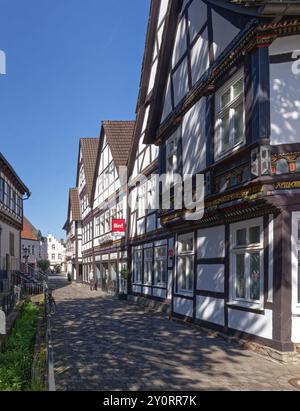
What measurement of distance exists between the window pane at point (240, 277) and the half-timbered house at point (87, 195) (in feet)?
91.4

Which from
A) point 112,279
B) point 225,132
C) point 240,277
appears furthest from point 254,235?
point 112,279

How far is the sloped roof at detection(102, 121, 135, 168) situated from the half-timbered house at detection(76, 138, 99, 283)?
8497 millimetres

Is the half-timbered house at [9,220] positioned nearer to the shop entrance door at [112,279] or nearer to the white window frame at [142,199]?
the shop entrance door at [112,279]

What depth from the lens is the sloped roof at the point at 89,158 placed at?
3878 cm

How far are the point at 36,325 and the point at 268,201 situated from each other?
929 centimetres

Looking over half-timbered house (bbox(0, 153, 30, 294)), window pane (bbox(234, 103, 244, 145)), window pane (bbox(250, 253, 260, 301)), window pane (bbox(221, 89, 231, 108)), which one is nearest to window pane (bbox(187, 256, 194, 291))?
window pane (bbox(250, 253, 260, 301))

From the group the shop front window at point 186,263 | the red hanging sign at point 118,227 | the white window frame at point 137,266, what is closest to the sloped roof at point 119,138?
the red hanging sign at point 118,227

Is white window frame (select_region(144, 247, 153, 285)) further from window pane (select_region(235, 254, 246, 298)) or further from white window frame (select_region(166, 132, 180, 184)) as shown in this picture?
window pane (select_region(235, 254, 246, 298))

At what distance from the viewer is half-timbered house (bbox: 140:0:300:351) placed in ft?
28.6

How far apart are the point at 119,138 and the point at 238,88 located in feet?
63.3

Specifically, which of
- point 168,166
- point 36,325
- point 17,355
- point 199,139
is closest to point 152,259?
point 168,166

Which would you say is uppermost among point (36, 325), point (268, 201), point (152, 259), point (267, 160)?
point (267, 160)
